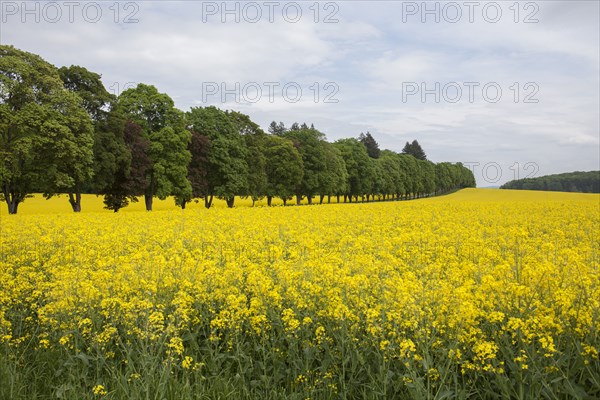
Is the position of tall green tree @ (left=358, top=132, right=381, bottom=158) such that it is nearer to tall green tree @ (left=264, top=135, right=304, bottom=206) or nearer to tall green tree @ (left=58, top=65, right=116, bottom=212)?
tall green tree @ (left=264, top=135, right=304, bottom=206)

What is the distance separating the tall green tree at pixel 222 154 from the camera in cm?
4891

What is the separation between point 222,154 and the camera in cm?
4922

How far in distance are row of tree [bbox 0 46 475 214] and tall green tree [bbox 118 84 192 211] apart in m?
0.10

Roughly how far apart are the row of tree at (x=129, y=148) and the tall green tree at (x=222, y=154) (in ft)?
0.38

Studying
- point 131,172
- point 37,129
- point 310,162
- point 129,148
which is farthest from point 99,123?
point 310,162

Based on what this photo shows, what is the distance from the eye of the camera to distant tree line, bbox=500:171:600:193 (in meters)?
137

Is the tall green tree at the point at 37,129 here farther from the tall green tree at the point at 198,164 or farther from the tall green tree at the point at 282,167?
the tall green tree at the point at 282,167

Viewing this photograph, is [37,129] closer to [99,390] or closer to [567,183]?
[99,390]

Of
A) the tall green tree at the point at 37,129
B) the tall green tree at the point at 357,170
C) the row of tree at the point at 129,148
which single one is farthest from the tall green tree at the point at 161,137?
the tall green tree at the point at 357,170

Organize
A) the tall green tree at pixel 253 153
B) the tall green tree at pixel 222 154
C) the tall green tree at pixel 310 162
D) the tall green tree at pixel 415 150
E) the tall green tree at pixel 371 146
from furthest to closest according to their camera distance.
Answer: the tall green tree at pixel 415 150 → the tall green tree at pixel 371 146 → the tall green tree at pixel 310 162 → the tall green tree at pixel 253 153 → the tall green tree at pixel 222 154

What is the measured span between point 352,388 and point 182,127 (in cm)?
4245

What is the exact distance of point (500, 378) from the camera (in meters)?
4.31

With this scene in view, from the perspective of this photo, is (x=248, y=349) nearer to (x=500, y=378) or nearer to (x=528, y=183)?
(x=500, y=378)

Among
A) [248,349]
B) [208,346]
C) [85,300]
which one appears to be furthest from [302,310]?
[85,300]
